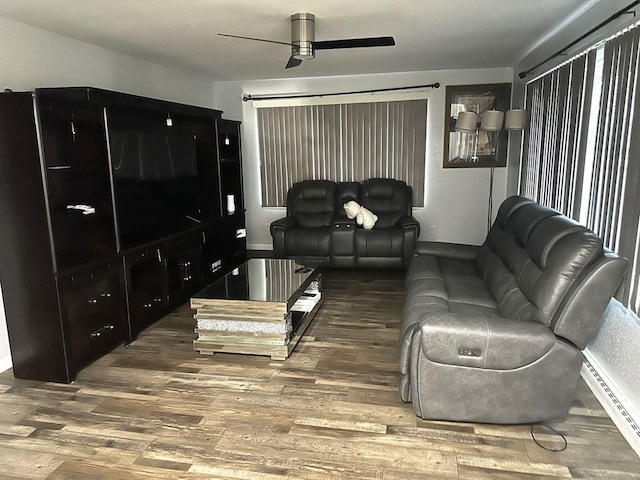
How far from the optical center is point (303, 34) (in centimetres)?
307

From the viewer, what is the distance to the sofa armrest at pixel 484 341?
7.00 feet

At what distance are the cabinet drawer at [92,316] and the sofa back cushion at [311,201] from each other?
8.61 ft

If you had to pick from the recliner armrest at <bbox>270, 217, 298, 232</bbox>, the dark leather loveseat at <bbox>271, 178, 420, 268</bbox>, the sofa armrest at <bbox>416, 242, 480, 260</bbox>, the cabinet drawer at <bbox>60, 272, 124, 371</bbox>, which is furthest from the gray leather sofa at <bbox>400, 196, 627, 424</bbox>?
the recliner armrest at <bbox>270, 217, 298, 232</bbox>

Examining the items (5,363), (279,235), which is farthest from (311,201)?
(5,363)

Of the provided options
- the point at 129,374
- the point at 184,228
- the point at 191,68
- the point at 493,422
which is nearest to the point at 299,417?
the point at 493,422

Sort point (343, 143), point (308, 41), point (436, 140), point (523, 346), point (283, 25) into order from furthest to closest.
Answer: point (343, 143) < point (436, 140) < point (283, 25) < point (308, 41) < point (523, 346)

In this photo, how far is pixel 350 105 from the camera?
575 centimetres

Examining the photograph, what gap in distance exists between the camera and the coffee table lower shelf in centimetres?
307

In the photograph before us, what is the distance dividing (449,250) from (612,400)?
72.2 inches

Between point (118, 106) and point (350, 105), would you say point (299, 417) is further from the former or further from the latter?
point (350, 105)

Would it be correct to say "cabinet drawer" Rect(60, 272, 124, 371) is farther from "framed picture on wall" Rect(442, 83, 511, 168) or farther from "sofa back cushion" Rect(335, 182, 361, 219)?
"framed picture on wall" Rect(442, 83, 511, 168)

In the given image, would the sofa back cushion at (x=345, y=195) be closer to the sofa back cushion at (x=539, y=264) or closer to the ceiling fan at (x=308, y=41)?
the sofa back cushion at (x=539, y=264)

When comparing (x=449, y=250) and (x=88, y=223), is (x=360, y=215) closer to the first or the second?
(x=449, y=250)

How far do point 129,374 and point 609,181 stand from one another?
3.15 metres
